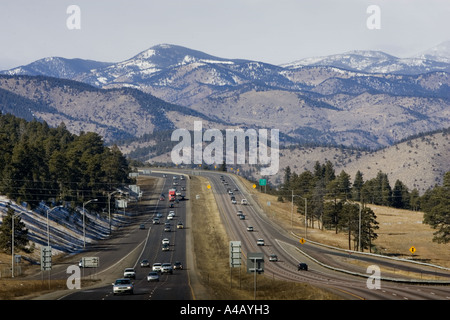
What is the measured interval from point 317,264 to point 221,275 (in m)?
19.9

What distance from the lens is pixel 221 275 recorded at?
90.5 meters

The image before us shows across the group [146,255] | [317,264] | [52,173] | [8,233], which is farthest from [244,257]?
[52,173]

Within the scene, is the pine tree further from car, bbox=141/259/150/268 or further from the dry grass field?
the dry grass field

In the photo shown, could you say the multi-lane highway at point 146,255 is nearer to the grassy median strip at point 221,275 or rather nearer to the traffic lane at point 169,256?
the traffic lane at point 169,256

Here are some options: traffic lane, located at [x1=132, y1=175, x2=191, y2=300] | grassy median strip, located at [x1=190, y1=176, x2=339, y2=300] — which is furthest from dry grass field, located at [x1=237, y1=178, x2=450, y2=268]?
traffic lane, located at [x1=132, y1=175, x2=191, y2=300]

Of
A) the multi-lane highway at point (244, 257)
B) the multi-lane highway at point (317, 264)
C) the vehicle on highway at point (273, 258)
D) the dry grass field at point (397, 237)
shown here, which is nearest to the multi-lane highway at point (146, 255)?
the multi-lane highway at point (244, 257)

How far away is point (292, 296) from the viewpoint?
194 feet

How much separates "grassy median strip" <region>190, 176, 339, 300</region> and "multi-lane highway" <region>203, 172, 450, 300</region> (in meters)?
3.00

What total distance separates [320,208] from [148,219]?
4219 centimetres

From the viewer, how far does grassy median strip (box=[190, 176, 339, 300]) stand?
59812 millimetres

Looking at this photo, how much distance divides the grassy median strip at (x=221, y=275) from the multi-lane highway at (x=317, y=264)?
2997 mm

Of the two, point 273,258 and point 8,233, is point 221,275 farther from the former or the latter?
point 8,233

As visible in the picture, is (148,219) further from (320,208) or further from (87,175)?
(320,208)
